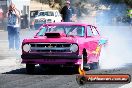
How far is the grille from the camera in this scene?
11641 millimetres

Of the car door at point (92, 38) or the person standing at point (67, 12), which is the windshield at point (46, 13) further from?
the car door at point (92, 38)

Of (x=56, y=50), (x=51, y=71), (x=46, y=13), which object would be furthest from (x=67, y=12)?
(x=46, y=13)

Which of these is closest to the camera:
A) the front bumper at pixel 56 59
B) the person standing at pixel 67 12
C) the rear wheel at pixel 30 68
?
the front bumper at pixel 56 59

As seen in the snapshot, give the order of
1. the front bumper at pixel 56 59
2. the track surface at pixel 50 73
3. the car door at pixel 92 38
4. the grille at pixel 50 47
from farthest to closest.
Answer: the car door at pixel 92 38
the grille at pixel 50 47
the front bumper at pixel 56 59
the track surface at pixel 50 73

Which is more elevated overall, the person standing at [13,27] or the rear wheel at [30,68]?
the person standing at [13,27]

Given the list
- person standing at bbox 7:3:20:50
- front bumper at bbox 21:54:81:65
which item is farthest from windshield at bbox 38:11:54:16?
front bumper at bbox 21:54:81:65

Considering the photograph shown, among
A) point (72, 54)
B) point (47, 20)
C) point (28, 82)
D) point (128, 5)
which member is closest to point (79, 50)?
point (72, 54)

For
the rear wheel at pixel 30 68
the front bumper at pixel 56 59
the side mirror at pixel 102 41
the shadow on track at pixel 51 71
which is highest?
the side mirror at pixel 102 41

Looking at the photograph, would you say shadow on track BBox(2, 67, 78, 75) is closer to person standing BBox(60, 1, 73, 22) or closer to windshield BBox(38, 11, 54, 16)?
person standing BBox(60, 1, 73, 22)

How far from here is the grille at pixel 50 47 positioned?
38.2ft

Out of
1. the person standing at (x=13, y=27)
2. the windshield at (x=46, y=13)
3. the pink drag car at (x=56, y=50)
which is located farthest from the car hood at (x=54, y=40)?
the windshield at (x=46, y=13)

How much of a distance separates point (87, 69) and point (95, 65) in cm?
54

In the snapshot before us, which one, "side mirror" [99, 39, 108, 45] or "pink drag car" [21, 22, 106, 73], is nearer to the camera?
"pink drag car" [21, 22, 106, 73]

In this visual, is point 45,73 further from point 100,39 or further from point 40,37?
point 100,39
